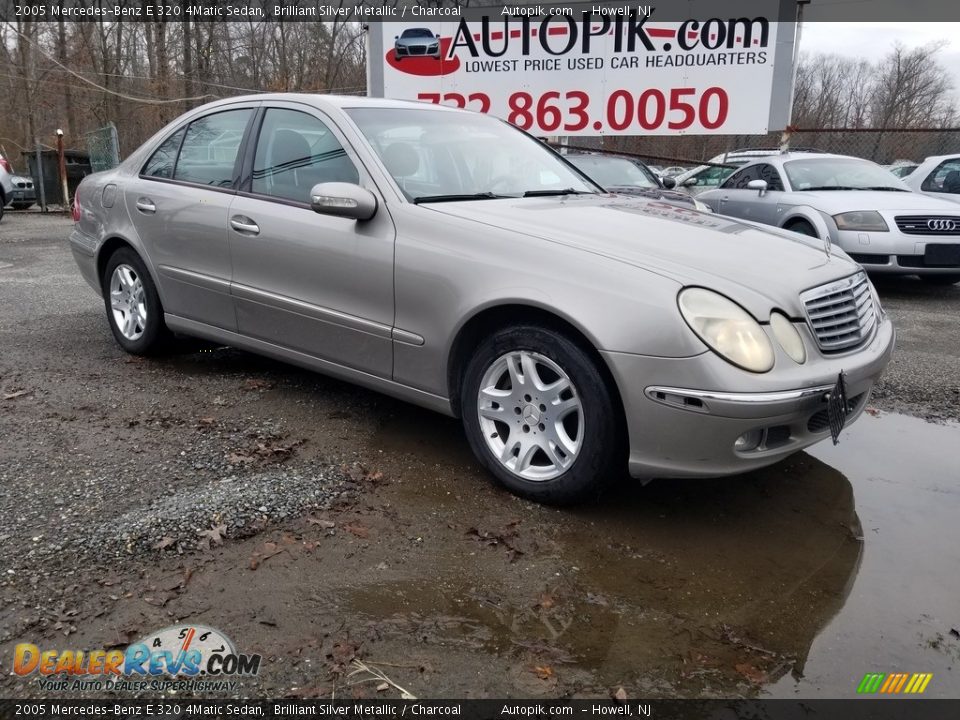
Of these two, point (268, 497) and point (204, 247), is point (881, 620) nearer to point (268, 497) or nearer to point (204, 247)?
point (268, 497)

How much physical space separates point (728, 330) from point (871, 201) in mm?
6386

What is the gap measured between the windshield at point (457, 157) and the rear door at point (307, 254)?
194 millimetres

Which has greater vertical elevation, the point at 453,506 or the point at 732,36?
the point at 732,36

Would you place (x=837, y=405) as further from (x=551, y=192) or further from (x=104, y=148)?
(x=104, y=148)

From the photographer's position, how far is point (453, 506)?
124 inches

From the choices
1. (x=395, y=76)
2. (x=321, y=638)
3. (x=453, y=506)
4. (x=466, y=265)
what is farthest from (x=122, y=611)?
(x=395, y=76)

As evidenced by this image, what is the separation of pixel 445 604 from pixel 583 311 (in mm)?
1146

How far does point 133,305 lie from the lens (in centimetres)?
495

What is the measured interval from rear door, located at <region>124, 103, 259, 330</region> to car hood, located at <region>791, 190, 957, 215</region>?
20.3 ft

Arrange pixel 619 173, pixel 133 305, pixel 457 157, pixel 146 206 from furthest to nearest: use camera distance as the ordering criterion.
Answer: pixel 619 173 → pixel 133 305 → pixel 146 206 → pixel 457 157

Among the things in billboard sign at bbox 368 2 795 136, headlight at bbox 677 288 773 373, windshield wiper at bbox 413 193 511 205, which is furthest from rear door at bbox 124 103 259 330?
billboard sign at bbox 368 2 795 136

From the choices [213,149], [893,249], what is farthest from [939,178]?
[213,149]

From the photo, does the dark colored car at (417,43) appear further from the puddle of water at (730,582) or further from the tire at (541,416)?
the tire at (541,416)

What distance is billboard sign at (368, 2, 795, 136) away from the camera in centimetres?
1166
